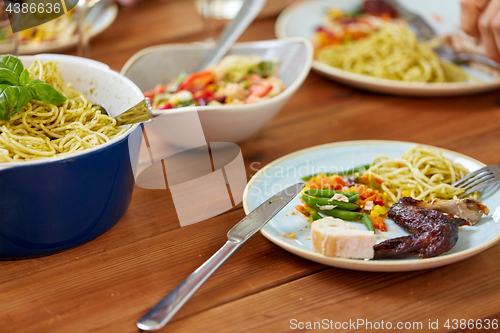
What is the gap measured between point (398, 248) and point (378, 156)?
0.48 m

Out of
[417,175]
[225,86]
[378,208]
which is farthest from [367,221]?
[225,86]

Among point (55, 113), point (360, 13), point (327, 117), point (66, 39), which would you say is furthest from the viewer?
point (360, 13)

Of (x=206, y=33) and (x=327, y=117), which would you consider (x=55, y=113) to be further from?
(x=206, y=33)

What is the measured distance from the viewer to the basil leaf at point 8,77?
1.18 metres

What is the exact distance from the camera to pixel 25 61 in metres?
→ 1.39

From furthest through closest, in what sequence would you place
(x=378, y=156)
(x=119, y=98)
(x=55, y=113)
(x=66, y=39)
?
(x=66, y=39) → (x=378, y=156) → (x=119, y=98) → (x=55, y=113)

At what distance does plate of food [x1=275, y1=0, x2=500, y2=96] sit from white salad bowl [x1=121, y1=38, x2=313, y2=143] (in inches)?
9.8

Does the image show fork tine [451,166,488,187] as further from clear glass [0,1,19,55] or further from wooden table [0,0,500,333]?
clear glass [0,1,19,55]

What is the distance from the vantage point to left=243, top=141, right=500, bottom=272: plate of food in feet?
3.52

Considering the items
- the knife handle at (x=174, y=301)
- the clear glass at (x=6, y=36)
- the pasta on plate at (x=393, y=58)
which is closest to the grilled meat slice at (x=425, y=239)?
the knife handle at (x=174, y=301)

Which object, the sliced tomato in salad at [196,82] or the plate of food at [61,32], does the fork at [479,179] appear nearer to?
the sliced tomato in salad at [196,82]

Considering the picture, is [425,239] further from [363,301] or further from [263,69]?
[263,69]

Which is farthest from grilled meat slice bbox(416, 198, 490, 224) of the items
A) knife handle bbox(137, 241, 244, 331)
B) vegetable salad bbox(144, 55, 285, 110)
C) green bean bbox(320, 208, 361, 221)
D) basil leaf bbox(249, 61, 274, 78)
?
basil leaf bbox(249, 61, 274, 78)

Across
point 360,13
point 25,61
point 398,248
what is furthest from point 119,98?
point 360,13
